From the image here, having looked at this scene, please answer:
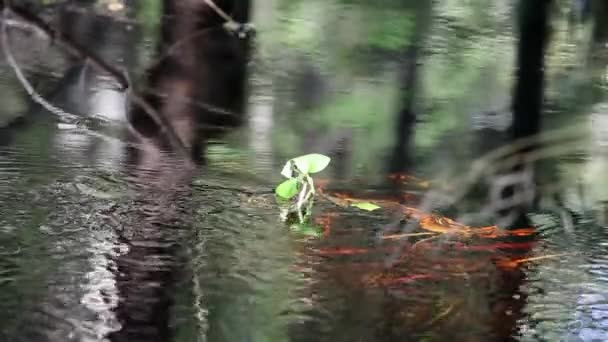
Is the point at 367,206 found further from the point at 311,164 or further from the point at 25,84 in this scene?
the point at 25,84

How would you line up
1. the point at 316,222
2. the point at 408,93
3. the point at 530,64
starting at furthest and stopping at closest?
the point at 408,93 < the point at 530,64 < the point at 316,222

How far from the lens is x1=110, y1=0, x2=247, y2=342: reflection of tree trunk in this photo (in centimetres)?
89

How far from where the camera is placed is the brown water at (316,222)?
0.87 meters

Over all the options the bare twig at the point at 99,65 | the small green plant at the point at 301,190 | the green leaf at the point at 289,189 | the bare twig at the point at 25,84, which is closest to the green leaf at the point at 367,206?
the small green plant at the point at 301,190

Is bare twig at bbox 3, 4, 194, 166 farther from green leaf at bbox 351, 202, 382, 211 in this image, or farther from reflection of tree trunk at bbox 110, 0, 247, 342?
green leaf at bbox 351, 202, 382, 211

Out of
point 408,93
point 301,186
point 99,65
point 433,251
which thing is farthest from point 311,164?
point 99,65

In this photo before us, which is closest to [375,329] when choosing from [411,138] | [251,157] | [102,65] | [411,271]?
[411,271]

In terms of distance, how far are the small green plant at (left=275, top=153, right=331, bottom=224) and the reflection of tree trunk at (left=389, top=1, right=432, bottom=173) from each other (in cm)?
34

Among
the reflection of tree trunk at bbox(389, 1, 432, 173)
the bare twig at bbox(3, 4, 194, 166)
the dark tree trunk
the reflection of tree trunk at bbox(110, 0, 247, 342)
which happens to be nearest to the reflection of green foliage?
the reflection of tree trunk at bbox(110, 0, 247, 342)

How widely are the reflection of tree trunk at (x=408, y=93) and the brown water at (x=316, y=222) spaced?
2cm

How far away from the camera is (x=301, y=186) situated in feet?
4.33

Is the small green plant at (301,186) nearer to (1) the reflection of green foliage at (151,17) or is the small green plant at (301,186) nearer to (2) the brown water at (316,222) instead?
(2) the brown water at (316,222)

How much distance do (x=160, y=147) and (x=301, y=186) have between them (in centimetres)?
43

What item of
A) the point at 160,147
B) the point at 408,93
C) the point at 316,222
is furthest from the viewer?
the point at 408,93
